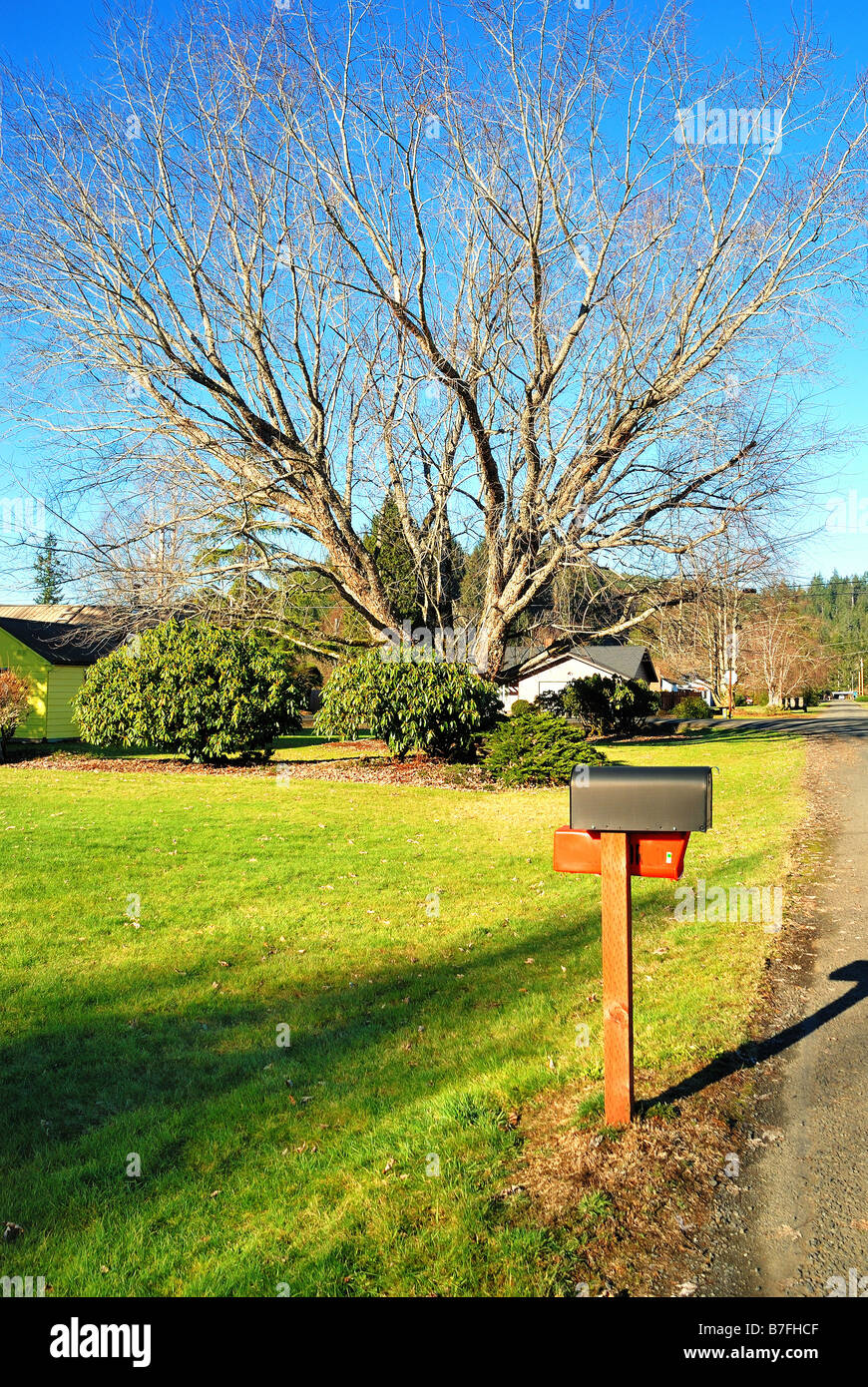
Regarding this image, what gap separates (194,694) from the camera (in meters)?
17.9

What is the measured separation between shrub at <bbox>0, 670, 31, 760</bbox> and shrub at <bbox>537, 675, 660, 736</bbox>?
15291 millimetres

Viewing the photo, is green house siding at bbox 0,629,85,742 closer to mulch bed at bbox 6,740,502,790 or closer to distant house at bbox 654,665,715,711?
mulch bed at bbox 6,740,502,790

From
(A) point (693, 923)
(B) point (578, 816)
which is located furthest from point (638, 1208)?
(A) point (693, 923)

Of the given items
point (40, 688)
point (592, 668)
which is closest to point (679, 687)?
point (592, 668)

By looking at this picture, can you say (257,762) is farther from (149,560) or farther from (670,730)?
(670,730)

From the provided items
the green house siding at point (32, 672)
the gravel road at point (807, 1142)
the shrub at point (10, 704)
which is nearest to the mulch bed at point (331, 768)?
the shrub at point (10, 704)

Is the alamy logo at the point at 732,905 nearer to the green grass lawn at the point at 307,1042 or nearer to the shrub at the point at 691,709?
the green grass lawn at the point at 307,1042

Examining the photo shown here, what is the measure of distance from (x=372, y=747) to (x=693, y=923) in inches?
599

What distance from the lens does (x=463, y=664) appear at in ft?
57.8

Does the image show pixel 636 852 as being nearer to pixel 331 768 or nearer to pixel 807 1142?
pixel 807 1142

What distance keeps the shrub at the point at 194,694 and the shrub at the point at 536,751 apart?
16.0 ft
